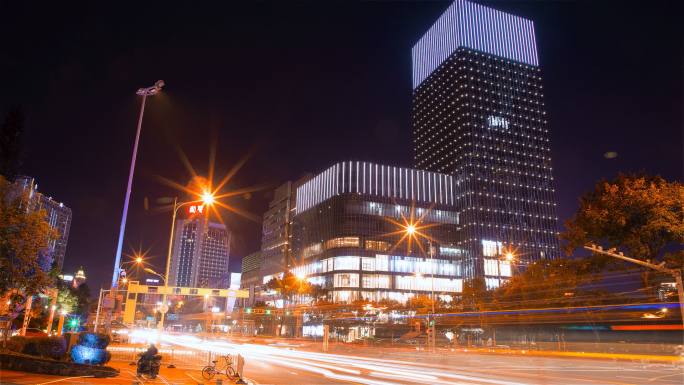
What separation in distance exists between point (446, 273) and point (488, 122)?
6577 cm

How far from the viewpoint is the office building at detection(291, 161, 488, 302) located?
131 m

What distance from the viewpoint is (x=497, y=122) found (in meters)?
175

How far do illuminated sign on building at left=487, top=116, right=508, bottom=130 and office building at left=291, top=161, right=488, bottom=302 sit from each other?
108 feet

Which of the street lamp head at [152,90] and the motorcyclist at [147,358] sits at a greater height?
the street lamp head at [152,90]

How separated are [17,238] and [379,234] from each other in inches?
4470

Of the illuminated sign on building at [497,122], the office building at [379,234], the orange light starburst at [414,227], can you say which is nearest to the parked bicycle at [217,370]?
the office building at [379,234]

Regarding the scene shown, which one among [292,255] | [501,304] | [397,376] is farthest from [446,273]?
[397,376]

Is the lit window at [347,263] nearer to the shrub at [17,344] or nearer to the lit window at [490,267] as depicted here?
the lit window at [490,267]

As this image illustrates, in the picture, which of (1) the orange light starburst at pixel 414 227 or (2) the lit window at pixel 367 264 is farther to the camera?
(1) the orange light starburst at pixel 414 227

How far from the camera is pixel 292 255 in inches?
6585

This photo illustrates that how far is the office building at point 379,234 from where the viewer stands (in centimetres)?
13075

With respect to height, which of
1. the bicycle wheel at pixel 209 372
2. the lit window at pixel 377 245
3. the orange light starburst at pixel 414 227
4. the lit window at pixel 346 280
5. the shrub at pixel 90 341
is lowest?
the bicycle wheel at pixel 209 372

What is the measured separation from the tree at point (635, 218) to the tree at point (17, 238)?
48.1 meters

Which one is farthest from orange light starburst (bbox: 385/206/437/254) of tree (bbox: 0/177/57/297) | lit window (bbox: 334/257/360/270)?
tree (bbox: 0/177/57/297)
